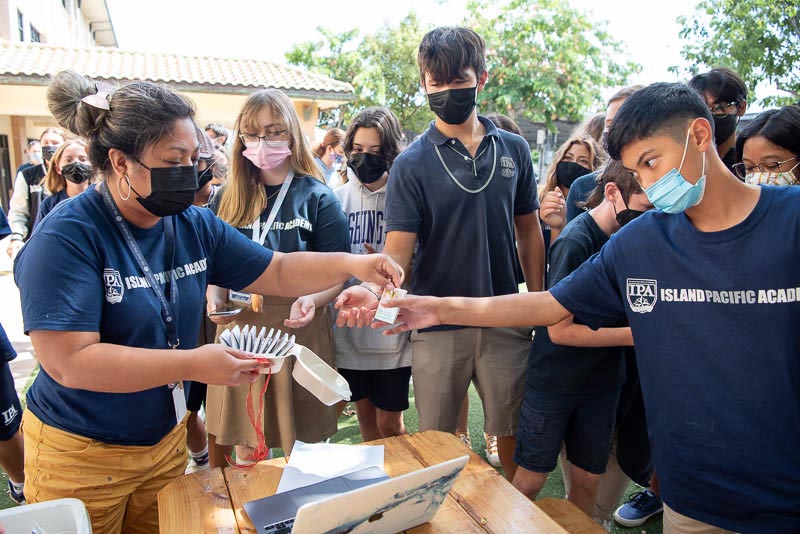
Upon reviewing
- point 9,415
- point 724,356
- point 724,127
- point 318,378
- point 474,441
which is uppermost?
point 724,127

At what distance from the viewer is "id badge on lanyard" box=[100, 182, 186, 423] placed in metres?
1.76

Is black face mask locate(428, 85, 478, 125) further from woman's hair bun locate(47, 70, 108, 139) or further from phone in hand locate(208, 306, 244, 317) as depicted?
woman's hair bun locate(47, 70, 108, 139)

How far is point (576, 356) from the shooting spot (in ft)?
7.65

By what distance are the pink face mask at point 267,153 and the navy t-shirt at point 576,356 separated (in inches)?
53.9

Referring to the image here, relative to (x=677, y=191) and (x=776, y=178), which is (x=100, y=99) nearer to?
(x=677, y=191)

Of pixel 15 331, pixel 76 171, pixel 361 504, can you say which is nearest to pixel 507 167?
pixel 361 504

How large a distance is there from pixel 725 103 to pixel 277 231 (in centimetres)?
241

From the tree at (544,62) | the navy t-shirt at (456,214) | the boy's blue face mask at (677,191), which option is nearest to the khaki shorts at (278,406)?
the navy t-shirt at (456,214)

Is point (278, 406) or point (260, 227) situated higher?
point (260, 227)

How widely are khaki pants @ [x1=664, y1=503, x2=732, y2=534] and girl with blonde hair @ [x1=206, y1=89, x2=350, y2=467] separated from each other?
1582mm

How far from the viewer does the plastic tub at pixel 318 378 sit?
174 centimetres

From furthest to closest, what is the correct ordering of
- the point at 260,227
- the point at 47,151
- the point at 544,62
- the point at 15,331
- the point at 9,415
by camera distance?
the point at 544,62 < the point at 15,331 < the point at 47,151 < the point at 9,415 < the point at 260,227

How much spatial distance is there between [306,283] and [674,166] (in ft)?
4.42

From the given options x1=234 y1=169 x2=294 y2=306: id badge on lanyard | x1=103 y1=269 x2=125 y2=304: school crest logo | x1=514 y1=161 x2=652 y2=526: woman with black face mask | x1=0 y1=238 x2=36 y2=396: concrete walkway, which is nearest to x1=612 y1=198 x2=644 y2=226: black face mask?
x1=514 y1=161 x2=652 y2=526: woman with black face mask
